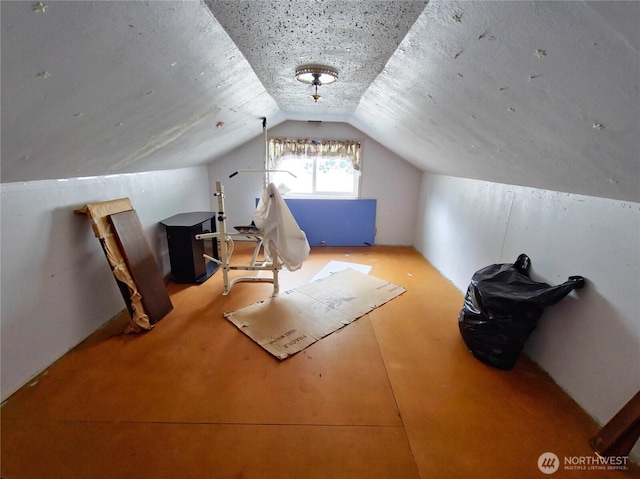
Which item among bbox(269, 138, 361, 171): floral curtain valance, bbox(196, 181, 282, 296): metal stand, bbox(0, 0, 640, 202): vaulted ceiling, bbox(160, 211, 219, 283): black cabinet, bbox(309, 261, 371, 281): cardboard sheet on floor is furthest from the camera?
bbox(269, 138, 361, 171): floral curtain valance

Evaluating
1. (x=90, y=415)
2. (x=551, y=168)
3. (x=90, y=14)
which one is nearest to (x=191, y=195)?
(x=90, y=415)

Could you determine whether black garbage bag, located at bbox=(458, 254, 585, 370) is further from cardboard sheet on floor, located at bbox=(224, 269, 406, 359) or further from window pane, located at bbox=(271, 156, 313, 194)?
window pane, located at bbox=(271, 156, 313, 194)

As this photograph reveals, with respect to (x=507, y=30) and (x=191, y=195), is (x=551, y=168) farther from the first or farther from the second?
(x=191, y=195)

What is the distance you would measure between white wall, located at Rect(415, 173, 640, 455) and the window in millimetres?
2343

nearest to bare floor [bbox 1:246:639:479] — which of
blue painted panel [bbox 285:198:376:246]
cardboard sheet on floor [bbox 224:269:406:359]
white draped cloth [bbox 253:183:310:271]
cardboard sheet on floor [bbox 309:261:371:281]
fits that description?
cardboard sheet on floor [bbox 224:269:406:359]

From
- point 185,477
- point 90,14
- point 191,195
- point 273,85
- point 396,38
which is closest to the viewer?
point 90,14

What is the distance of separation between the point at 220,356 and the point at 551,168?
8.08 ft

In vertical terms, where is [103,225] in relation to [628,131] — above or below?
below

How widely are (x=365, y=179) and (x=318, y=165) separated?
810 mm

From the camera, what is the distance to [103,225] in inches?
82.8

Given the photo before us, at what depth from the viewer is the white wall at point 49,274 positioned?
5.19 ft

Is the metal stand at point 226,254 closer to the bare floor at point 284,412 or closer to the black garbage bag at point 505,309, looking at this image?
the bare floor at point 284,412

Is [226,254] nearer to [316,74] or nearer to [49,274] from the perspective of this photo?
[49,274]

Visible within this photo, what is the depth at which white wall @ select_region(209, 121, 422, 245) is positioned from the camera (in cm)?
443
